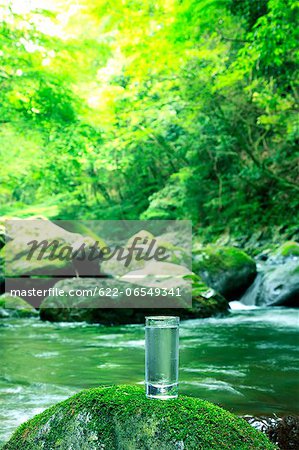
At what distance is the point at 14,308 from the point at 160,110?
10.2 m

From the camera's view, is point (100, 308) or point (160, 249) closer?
point (100, 308)

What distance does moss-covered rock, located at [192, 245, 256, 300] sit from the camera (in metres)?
11.7

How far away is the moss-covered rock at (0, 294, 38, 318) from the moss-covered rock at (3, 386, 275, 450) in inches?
306

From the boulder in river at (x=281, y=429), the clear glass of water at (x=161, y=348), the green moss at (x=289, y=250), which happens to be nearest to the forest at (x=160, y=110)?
the green moss at (x=289, y=250)

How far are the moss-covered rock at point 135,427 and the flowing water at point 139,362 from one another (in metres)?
1.18

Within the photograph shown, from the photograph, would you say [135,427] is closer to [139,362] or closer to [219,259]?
[139,362]

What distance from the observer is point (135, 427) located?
6.86 feet

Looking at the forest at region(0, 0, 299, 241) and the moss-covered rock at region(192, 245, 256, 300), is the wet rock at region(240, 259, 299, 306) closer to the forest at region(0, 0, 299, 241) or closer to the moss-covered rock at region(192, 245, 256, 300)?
the moss-covered rock at region(192, 245, 256, 300)

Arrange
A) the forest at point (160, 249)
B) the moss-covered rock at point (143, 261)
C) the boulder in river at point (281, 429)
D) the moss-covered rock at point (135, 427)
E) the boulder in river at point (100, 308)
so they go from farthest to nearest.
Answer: the moss-covered rock at point (143, 261)
the boulder in river at point (100, 308)
the boulder in river at point (281, 429)
the forest at point (160, 249)
the moss-covered rock at point (135, 427)

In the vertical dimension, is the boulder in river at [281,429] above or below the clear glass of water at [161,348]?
below

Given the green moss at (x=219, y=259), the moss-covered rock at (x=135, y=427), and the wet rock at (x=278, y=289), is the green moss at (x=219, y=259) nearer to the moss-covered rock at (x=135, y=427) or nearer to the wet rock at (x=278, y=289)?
the wet rock at (x=278, y=289)

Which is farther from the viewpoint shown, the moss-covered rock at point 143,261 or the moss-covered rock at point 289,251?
the moss-covered rock at point 289,251

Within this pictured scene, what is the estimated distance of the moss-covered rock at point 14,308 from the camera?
9812 millimetres

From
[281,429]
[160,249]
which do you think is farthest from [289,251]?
[281,429]
